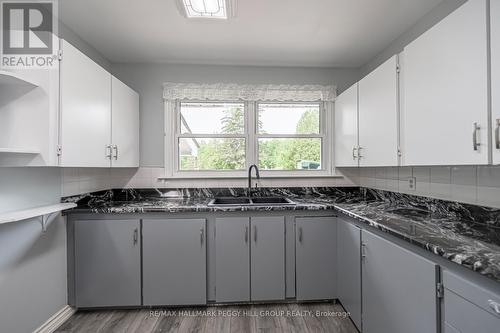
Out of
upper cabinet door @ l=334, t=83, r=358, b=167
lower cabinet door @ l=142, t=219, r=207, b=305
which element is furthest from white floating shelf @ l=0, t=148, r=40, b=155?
upper cabinet door @ l=334, t=83, r=358, b=167

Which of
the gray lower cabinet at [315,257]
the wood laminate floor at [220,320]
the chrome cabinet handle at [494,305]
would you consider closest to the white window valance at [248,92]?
the gray lower cabinet at [315,257]

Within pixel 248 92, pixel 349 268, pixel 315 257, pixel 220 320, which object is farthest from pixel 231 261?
pixel 248 92

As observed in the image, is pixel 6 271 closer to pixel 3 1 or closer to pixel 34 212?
pixel 34 212

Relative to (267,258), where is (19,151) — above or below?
above

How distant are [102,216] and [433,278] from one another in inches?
89.6

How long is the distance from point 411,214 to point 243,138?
1.77 meters

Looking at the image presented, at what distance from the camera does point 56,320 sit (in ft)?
6.05

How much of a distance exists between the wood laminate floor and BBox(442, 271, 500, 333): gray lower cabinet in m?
1.02

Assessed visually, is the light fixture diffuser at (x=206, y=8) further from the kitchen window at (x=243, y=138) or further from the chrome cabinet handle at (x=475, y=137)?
the chrome cabinet handle at (x=475, y=137)

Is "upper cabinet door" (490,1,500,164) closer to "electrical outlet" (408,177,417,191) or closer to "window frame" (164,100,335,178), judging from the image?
"electrical outlet" (408,177,417,191)

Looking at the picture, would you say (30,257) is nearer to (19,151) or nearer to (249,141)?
(19,151)

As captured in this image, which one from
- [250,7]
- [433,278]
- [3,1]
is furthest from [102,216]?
[433,278]

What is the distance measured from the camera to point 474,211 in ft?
4.92

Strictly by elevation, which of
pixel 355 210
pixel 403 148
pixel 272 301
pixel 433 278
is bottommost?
pixel 272 301
